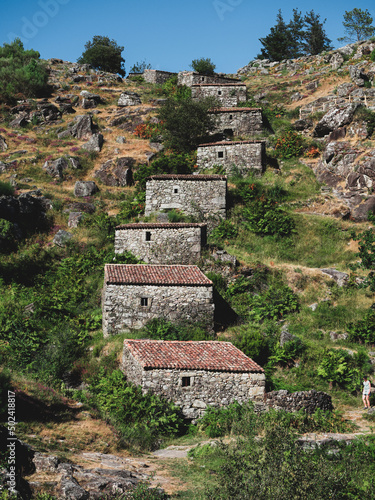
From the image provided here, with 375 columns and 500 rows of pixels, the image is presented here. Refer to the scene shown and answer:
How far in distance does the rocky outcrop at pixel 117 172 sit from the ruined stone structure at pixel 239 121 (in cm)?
915

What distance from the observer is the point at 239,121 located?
4656cm

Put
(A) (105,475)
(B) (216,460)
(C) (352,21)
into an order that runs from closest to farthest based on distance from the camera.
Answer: (A) (105,475) < (B) (216,460) < (C) (352,21)

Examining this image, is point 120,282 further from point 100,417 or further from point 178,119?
point 178,119

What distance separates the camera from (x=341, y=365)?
22.3m

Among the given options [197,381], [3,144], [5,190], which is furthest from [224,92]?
[197,381]

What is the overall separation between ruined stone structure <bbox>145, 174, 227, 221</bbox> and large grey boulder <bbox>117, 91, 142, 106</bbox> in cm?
2729

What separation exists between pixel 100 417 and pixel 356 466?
9493 mm

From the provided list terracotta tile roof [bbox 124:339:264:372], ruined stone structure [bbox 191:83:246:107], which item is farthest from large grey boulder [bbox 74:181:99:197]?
terracotta tile roof [bbox 124:339:264:372]

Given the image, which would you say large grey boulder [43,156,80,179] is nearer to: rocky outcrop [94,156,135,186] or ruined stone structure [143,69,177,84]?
rocky outcrop [94,156,135,186]

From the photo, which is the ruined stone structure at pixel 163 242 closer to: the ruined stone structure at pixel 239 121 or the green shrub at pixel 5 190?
the green shrub at pixel 5 190

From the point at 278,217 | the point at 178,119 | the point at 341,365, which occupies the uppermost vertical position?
the point at 178,119

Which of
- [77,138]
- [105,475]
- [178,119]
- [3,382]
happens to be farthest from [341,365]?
[77,138]

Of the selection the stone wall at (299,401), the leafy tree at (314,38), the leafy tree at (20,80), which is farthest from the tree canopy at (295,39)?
the stone wall at (299,401)

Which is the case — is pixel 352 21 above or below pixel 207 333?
above
